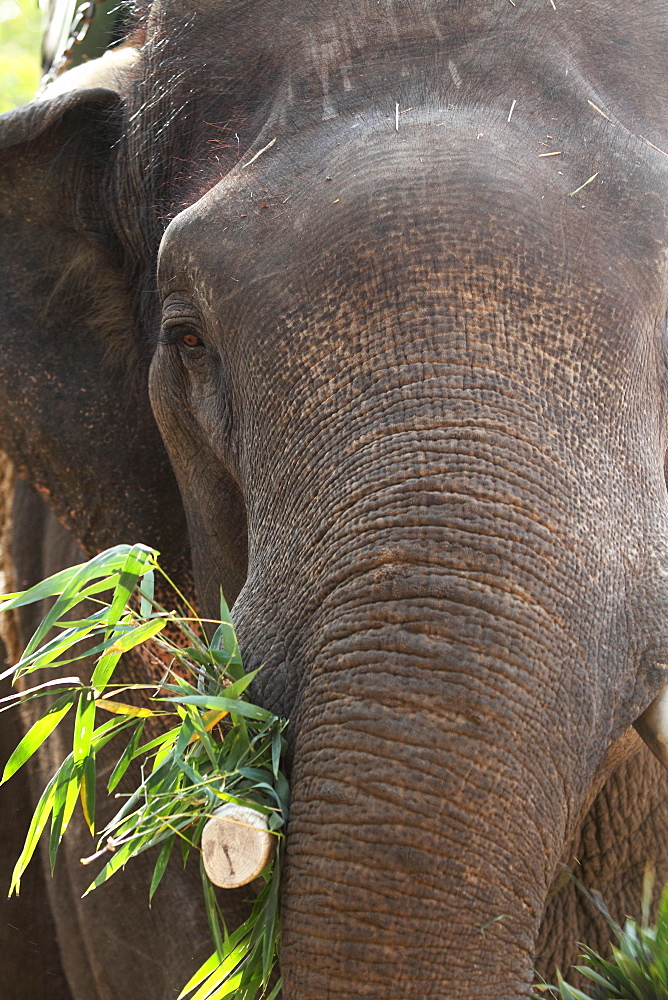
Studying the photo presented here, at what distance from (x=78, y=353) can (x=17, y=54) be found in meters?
11.6

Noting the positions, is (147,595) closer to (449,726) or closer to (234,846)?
(234,846)

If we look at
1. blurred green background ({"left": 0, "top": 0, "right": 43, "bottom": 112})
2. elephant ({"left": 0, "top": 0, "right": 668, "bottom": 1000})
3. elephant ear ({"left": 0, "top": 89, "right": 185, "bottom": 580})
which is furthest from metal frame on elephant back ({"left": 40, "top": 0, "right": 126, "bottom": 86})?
blurred green background ({"left": 0, "top": 0, "right": 43, "bottom": 112})

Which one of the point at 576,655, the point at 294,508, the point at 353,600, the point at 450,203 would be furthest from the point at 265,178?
the point at 576,655

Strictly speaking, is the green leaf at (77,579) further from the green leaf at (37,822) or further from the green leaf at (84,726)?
the green leaf at (37,822)

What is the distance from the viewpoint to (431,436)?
175cm

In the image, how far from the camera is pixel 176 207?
8.41 feet

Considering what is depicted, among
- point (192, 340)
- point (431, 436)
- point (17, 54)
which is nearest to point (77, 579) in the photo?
point (431, 436)

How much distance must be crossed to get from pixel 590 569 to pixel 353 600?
0.32 metres

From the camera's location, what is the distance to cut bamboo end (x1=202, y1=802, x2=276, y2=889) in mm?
1692

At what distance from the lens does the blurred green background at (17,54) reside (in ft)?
40.5

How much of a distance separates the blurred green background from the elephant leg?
36.2 feet

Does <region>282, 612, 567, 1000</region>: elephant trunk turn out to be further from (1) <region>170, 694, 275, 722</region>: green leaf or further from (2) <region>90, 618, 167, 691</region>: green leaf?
(2) <region>90, 618, 167, 691</region>: green leaf

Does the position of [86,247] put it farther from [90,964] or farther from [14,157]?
[90,964]

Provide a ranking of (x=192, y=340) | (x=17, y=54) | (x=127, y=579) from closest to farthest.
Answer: (x=127, y=579) → (x=192, y=340) → (x=17, y=54)
